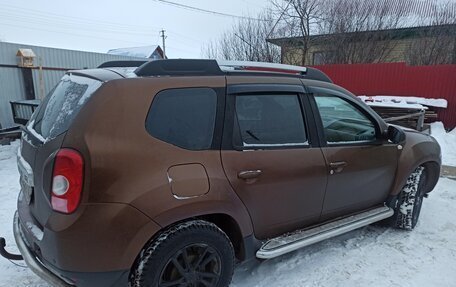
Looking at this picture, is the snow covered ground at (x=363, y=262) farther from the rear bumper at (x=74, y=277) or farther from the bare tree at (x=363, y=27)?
the bare tree at (x=363, y=27)

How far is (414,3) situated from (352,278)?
18471 mm

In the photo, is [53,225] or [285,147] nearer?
[53,225]

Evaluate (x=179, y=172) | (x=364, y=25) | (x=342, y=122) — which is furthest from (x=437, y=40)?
(x=179, y=172)

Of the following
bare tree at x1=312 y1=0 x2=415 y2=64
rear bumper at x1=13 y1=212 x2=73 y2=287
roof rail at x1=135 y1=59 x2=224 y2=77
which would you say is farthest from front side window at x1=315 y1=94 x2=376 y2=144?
bare tree at x1=312 y1=0 x2=415 y2=64

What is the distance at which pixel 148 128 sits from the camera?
2.29 meters

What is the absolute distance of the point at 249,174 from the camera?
262cm

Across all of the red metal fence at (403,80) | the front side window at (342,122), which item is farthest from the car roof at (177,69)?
the red metal fence at (403,80)

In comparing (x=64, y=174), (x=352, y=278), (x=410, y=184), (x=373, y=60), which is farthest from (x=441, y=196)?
(x=373, y=60)

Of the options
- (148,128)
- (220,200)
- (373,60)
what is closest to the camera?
(148,128)

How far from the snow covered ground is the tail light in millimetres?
1332

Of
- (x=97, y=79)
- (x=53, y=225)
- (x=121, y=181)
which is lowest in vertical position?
(x=53, y=225)

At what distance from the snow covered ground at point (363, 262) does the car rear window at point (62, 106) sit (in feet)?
4.52

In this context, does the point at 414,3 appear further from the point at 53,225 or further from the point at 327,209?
the point at 53,225

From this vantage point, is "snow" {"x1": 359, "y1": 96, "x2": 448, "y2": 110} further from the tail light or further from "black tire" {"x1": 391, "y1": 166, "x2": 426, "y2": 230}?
the tail light
